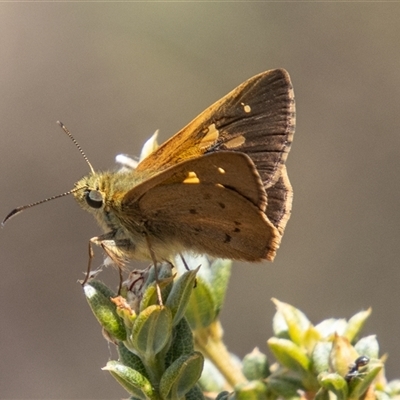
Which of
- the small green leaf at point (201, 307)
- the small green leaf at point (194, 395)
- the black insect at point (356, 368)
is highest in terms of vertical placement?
the small green leaf at point (201, 307)

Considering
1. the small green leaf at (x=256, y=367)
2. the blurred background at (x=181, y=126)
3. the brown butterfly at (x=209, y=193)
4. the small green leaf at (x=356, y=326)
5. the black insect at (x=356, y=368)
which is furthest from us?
the blurred background at (x=181, y=126)

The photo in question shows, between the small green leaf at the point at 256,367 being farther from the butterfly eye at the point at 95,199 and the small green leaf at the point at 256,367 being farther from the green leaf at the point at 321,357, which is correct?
the butterfly eye at the point at 95,199

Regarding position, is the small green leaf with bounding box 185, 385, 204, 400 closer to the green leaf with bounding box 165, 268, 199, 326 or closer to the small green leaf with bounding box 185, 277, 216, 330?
the green leaf with bounding box 165, 268, 199, 326

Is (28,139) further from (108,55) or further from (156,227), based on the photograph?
(156,227)

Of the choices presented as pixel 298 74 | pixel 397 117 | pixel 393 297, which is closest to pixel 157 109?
pixel 298 74

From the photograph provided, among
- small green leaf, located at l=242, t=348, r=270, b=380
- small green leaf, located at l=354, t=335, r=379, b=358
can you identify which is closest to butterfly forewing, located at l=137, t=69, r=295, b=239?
small green leaf, located at l=242, t=348, r=270, b=380

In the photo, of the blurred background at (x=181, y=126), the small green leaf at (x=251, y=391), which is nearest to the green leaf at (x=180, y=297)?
the small green leaf at (x=251, y=391)
